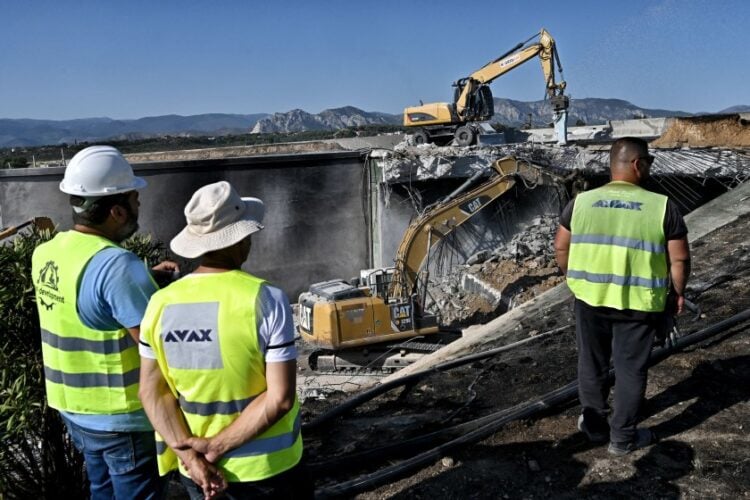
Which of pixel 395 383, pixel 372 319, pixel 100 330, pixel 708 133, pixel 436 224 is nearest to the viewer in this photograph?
pixel 100 330

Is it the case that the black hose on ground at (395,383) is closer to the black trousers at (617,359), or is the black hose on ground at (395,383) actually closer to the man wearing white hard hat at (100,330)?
the black trousers at (617,359)

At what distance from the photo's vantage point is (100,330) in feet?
7.86


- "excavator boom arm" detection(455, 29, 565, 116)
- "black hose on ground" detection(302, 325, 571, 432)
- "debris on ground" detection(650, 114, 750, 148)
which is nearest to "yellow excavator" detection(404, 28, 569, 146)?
"excavator boom arm" detection(455, 29, 565, 116)

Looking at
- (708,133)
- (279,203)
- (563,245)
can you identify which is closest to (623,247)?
(563,245)

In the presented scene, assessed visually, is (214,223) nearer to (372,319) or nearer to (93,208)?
(93,208)

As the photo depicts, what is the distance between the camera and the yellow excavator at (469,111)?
15781mm

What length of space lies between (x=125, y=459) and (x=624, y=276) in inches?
95.2

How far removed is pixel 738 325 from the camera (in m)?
5.07

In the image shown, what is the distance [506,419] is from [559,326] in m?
2.57

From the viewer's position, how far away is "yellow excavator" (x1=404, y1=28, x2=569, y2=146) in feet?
51.8

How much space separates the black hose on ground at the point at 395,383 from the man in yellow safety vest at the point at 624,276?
1977mm

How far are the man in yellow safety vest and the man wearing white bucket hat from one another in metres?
1.86

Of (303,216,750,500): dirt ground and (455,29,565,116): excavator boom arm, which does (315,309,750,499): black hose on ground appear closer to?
(303,216,750,500): dirt ground

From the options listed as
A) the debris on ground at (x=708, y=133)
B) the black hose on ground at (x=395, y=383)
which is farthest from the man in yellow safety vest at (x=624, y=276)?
the debris on ground at (x=708, y=133)
